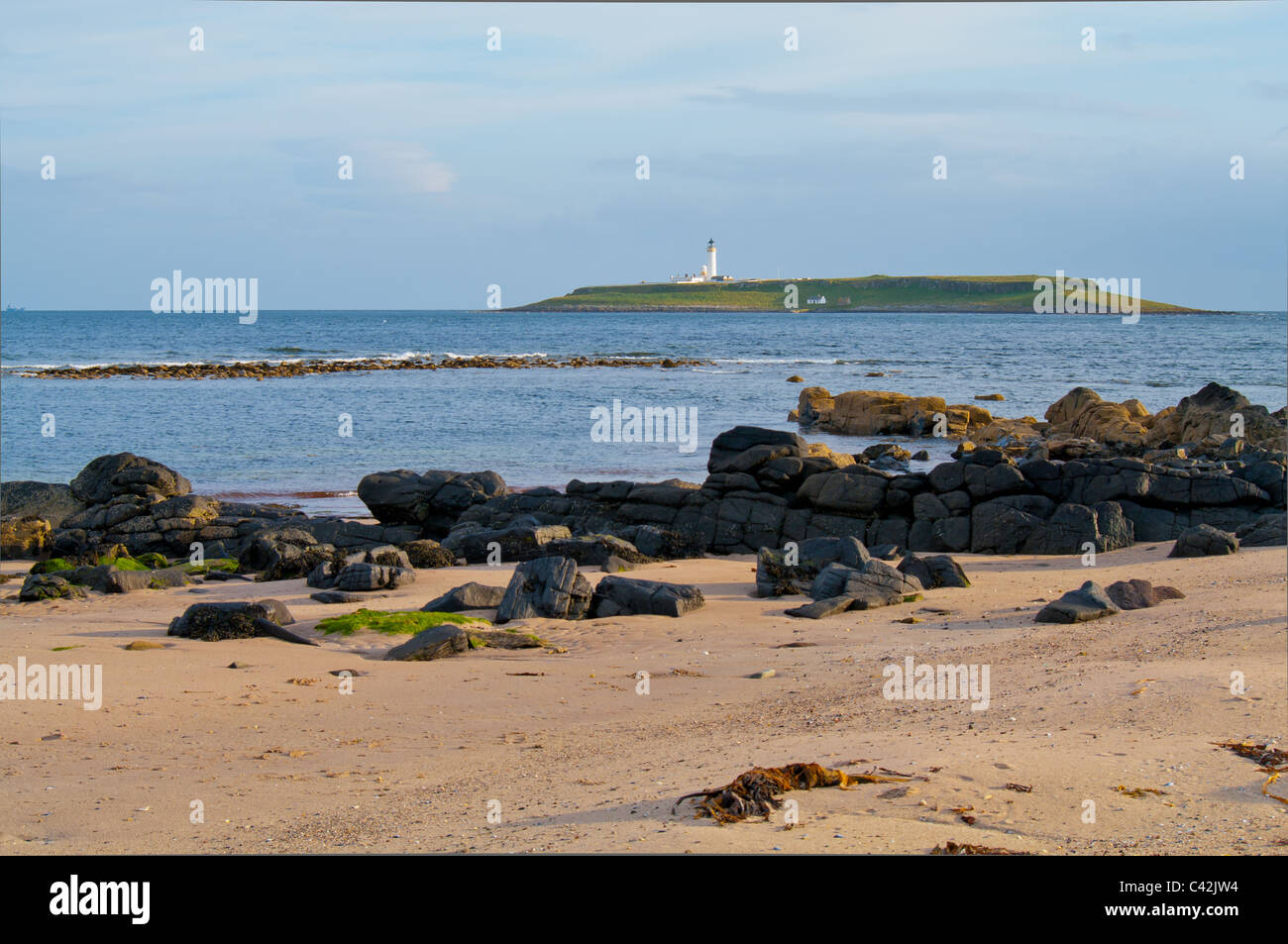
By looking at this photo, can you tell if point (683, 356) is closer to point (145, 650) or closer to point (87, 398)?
point (87, 398)

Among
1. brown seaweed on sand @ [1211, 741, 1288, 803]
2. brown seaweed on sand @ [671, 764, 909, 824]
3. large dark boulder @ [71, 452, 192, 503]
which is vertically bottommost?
brown seaweed on sand @ [1211, 741, 1288, 803]

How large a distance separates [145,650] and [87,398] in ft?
158

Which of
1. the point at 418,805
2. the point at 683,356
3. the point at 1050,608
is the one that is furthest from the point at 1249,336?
the point at 418,805

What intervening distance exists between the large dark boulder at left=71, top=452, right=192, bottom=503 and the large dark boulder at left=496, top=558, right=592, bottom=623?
11680mm

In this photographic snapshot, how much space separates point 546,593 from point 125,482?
12.9m

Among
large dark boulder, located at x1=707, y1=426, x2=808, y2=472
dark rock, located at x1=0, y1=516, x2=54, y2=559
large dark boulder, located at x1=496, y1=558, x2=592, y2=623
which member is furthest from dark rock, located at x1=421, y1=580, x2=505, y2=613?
dark rock, located at x1=0, y1=516, x2=54, y2=559

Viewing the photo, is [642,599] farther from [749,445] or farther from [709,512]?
[749,445]

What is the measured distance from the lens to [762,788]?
19.8ft

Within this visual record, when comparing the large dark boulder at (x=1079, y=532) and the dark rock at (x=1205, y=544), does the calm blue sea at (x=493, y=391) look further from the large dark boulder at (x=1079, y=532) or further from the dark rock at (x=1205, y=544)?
the dark rock at (x=1205, y=544)

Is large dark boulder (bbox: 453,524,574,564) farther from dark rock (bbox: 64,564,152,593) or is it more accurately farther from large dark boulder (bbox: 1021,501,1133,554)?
large dark boulder (bbox: 1021,501,1133,554)

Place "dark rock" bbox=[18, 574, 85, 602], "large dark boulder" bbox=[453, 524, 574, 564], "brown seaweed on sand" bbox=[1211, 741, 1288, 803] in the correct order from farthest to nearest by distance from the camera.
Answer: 1. "large dark boulder" bbox=[453, 524, 574, 564]
2. "dark rock" bbox=[18, 574, 85, 602]
3. "brown seaweed on sand" bbox=[1211, 741, 1288, 803]

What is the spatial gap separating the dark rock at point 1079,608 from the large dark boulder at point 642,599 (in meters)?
4.05

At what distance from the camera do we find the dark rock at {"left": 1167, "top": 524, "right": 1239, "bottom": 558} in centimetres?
1550

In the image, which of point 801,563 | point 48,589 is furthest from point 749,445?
point 48,589
